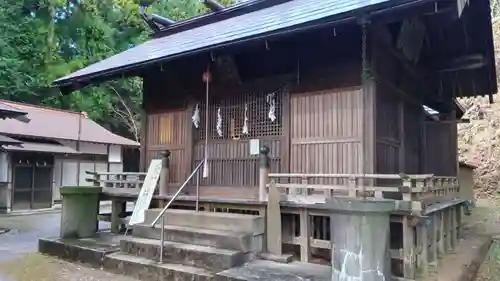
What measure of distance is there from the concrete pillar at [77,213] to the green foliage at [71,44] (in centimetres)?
1454

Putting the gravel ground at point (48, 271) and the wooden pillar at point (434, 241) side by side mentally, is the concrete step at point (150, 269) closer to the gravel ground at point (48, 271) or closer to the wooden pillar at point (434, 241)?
the gravel ground at point (48, 271)

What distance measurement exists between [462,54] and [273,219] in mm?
5724

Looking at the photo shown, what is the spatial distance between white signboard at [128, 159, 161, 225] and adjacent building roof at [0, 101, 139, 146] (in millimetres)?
10144

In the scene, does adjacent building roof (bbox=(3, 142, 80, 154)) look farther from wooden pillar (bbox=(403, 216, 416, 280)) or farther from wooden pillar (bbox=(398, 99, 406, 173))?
wooden pillar (bbox=(403, 216, 416, 280))

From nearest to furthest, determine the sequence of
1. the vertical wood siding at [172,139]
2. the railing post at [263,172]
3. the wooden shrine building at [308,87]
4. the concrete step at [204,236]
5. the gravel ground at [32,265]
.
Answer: the concrete step at [204,236] < the gravel ground at [32,265] < the wooden shrine building at [308,87] < the railing post at [263,172] < the vertical wood siding at [172,139]

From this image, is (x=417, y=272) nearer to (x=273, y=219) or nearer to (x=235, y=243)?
(x=273, y=219)

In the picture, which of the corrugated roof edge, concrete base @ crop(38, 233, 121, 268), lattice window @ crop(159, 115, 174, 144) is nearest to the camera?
the corrugated roof edge

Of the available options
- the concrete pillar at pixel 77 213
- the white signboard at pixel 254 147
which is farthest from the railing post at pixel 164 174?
the white signboard at pixel 254 147

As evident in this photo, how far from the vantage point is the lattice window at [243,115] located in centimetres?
754

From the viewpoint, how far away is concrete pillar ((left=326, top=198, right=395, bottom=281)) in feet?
15.3

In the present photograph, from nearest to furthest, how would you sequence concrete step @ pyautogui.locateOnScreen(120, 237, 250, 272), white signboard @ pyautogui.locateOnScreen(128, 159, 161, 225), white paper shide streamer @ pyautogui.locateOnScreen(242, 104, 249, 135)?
1. concrete step @ pyautogui.locateOnScreen(120, 237, 250, 272)
2. white signboard @ pyautogui.locateOnScreen(128, 159, 161, 225)
3. white paper shide streamer @ pyautogui.locateOnScreen(242, 104, 249, 135)

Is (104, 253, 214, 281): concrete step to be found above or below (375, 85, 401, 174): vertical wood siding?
below

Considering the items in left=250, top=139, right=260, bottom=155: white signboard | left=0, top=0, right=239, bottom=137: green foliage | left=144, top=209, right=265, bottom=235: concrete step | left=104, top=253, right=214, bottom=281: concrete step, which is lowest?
left=104, top=253, right=214, bottom=281: concrete step

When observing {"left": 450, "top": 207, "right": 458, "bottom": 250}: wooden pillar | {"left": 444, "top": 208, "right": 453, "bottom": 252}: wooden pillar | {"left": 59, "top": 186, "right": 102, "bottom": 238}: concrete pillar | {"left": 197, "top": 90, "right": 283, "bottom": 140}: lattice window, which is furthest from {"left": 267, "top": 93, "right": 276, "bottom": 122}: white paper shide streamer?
{"left": 450, "top": 207, "right": 458, "bottom": 250}: wooden pillar
